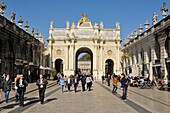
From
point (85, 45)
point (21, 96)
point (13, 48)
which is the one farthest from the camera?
point (85, 45)

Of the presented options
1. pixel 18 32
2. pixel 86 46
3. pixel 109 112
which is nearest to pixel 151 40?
pixel 18 32

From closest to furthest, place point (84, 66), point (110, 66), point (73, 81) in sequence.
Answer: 1. point (73, 81)
2. point (110, 66)
3. point (84, 66)

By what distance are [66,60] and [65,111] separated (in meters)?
54.4

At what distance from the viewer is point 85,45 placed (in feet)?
212

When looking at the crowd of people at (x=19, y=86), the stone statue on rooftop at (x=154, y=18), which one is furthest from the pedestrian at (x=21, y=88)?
the stone statue on rooftop at (x=154, y=18)

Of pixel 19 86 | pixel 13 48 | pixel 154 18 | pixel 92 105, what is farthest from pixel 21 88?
pixel 154 18

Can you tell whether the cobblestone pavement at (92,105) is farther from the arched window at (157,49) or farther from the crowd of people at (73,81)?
the arched window at (157,49)

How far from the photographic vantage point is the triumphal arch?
211 ft

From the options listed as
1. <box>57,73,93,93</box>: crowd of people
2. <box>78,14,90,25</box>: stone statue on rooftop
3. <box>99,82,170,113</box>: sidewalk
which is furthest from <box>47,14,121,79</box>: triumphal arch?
<box>99,82,170,113</box>: sidewalk

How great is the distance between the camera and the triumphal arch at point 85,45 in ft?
211

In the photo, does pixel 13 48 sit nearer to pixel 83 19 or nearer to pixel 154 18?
pixel 154 18

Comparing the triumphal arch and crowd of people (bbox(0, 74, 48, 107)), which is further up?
the triumphal arch

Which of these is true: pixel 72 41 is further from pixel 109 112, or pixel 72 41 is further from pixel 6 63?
pixel 109 112

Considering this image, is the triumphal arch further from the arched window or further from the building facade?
the arched window
